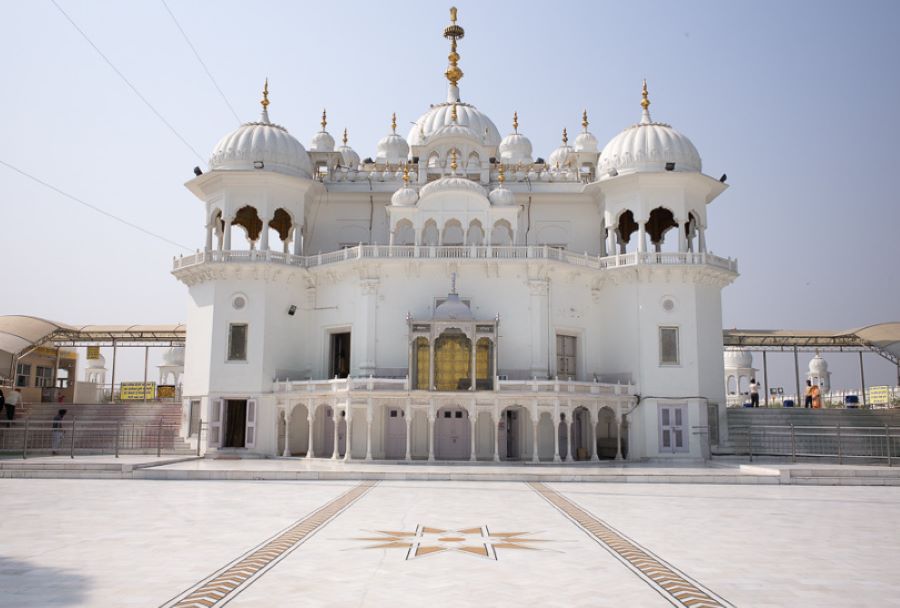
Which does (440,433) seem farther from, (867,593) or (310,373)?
(867,593)

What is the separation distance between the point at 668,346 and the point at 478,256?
9170mm

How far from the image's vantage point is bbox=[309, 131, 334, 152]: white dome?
152ft

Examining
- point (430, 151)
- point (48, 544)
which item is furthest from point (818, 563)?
point (430, 151)

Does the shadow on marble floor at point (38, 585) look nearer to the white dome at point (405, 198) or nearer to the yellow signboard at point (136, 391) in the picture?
the white dome at point (405, 198)

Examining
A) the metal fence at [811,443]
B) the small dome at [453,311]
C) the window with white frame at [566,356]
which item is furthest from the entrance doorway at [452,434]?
the metal fence at [811,443]

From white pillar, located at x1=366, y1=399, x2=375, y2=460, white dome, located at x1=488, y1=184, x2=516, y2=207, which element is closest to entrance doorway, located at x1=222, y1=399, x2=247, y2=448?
white pillar, located at x1=366, y1=399, x2=375, y2=460

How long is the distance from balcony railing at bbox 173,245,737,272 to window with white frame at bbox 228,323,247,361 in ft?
9.78

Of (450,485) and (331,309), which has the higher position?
(331,309)

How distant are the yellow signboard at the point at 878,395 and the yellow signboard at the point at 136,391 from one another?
42301mm

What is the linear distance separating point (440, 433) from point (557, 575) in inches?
966

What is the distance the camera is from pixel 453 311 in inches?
1242

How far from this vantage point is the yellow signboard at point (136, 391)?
44.2 metres

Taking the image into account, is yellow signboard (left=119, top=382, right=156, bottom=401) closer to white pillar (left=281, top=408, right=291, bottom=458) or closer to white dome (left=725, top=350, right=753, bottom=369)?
white pillar (left=281, top=408, right=291, bottom=458)

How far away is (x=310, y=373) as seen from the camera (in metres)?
35.2
